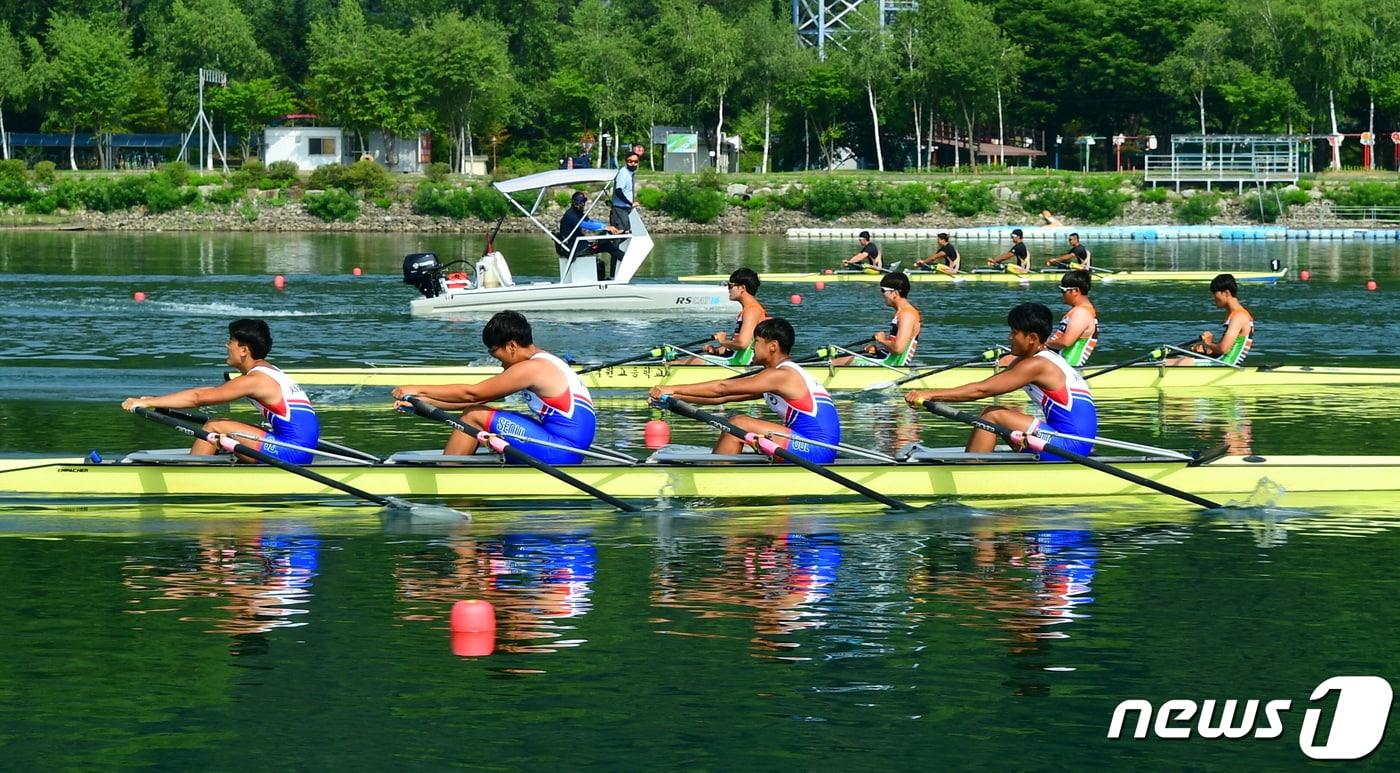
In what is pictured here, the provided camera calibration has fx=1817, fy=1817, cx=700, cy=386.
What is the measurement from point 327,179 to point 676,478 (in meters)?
82.2

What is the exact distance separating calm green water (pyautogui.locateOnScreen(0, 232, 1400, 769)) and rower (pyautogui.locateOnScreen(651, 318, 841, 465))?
680 mm

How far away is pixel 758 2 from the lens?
12412cm

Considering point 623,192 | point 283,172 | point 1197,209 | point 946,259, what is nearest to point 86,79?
point 283,172

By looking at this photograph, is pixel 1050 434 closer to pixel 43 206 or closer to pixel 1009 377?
pixel 1009 377

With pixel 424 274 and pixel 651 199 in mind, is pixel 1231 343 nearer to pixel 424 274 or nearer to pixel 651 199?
pixel 424 274

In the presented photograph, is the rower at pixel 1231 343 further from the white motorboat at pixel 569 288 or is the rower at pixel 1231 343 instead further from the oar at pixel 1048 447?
the white motorboat at pixel 569 288

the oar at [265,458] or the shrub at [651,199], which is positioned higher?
the shrub at [651,199]

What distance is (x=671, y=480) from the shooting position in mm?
16969

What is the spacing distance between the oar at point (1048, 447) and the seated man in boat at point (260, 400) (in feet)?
18.7

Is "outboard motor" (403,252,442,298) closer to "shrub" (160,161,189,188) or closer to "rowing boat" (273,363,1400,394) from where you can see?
"rowing boat" (273,363,1400,394)

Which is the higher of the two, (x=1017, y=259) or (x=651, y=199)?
(x=651, y=199)

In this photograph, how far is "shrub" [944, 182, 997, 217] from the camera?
88.7 m

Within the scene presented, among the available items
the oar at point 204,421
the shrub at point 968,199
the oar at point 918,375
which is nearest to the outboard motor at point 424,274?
the oar at point 918,375

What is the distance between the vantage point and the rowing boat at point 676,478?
16.8 metres
